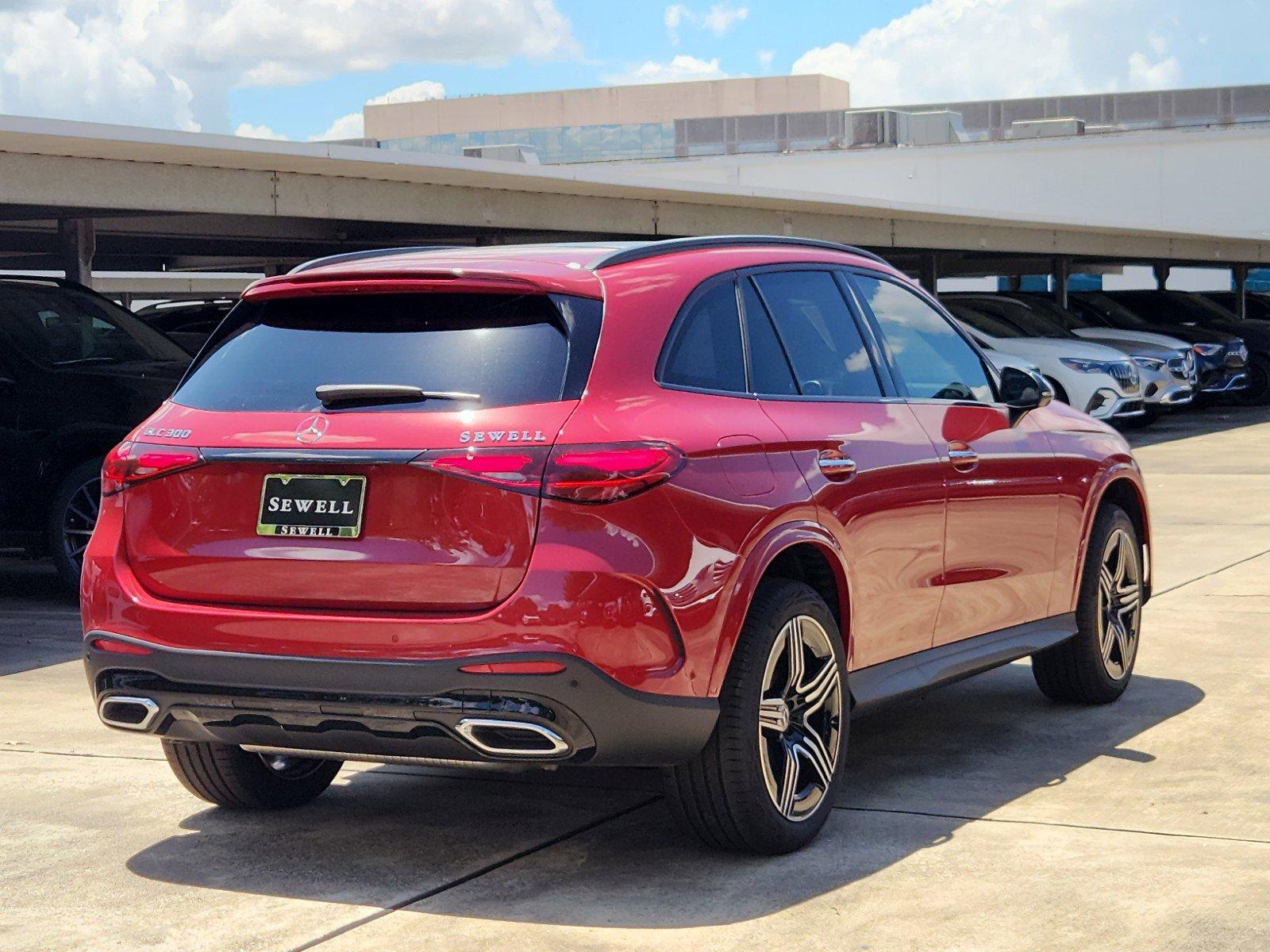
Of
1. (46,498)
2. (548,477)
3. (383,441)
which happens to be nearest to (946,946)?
(548,477)

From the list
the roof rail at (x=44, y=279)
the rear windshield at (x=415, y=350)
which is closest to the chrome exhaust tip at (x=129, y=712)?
the rear windshield at (x=415, y=350)

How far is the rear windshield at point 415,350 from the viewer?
4.88m

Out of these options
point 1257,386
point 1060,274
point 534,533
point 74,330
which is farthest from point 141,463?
point 1060,274

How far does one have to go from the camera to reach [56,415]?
35.7 feet

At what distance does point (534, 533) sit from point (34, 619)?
6.68 meters

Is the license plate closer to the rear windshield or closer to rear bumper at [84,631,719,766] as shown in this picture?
the rear windshield

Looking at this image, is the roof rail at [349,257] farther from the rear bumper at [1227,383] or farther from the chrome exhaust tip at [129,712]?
the rear bumper at [1227,383]

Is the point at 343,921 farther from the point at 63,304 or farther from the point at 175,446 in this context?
the point at 63,304

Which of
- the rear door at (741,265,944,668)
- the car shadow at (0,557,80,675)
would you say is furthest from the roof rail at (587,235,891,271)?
the car shadow at (0,557,80,675)

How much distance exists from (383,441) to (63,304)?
7.41 metres

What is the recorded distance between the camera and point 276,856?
5438mm

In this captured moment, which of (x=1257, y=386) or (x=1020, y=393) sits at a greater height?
(x=1020, y=393)

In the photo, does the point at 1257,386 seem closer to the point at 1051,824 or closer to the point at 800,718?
the point at 1051,824

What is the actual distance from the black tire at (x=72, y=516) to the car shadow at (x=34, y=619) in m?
0.28
